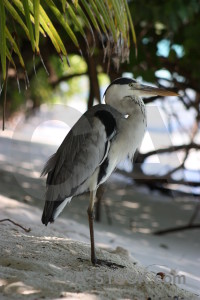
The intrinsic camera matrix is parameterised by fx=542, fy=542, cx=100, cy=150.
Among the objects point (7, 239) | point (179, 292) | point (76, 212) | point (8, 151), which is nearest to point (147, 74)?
point (76, 212)

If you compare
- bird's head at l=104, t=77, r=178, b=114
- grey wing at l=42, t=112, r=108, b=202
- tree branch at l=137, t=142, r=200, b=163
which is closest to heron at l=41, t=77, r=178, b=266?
grey wing at l=42, t=112, r=108, b=202

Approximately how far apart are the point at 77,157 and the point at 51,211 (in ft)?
1.04

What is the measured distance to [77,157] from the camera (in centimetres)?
289

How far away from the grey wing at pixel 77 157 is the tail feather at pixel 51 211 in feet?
0.07

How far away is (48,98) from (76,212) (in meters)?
3.55

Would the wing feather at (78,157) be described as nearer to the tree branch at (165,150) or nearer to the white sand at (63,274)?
the white sand at (63,274)

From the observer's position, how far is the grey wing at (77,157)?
9.37 ft

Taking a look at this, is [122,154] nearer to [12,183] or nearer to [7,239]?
[7,239]

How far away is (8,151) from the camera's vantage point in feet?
25.3

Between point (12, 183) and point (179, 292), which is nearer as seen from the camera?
point (179, 292)

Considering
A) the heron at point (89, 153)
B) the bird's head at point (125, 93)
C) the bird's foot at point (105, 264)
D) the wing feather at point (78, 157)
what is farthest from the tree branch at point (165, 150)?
the bird's foot at point (105, 264)

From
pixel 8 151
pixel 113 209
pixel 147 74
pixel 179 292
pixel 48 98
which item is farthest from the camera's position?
pixel 48 98

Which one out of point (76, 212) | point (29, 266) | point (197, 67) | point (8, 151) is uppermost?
point (197, 67)

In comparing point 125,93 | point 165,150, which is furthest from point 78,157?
point 165,150
